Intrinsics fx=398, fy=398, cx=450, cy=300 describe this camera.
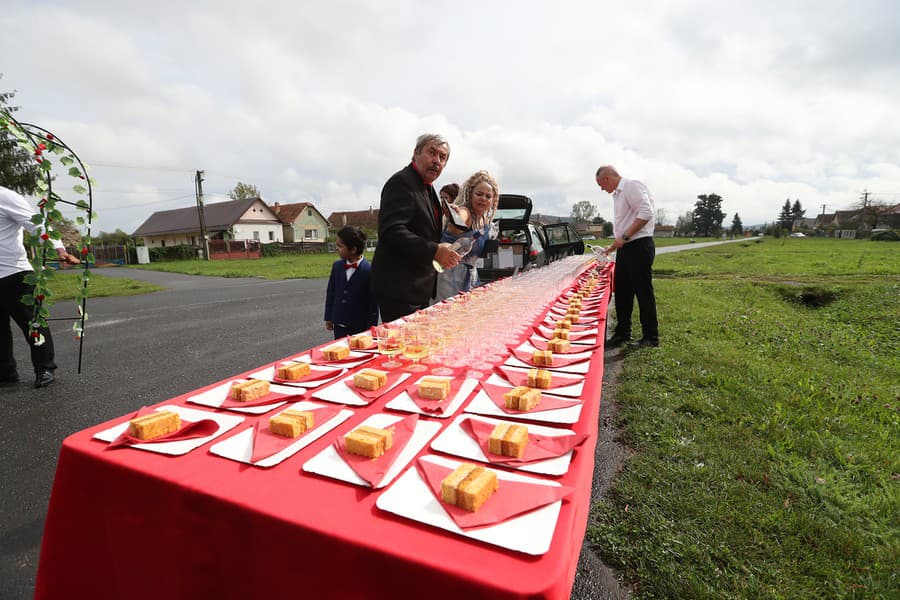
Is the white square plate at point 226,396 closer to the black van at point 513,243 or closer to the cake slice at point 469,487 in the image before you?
the cake slice at point 469,487

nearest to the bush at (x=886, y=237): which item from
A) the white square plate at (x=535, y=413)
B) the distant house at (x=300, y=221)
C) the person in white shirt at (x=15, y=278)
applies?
the white square plate at (x=535, y=413)

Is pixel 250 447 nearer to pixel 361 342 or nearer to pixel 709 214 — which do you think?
pixel 361 342

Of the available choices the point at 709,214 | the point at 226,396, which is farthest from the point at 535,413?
the point at 709,214

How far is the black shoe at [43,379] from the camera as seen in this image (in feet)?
11.8

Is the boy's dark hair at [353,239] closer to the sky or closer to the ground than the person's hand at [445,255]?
closer to the sky

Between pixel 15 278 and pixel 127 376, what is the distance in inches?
49.0

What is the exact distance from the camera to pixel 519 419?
3.56ft

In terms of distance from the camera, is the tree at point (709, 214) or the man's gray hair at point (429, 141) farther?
the tree at point (709, 214)

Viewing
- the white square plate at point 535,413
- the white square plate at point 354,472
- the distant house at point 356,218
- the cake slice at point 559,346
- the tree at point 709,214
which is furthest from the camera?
the tree at point 709,214

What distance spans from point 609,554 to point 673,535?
0.99ft

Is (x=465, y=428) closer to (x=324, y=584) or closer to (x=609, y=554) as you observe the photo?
(x=324, y=584)

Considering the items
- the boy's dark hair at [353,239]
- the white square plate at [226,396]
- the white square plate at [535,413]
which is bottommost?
the white square plate at [535,413]

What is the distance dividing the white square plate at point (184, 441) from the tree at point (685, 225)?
95872 mm

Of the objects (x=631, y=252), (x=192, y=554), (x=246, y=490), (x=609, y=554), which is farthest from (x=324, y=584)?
(x=631, y=252)
